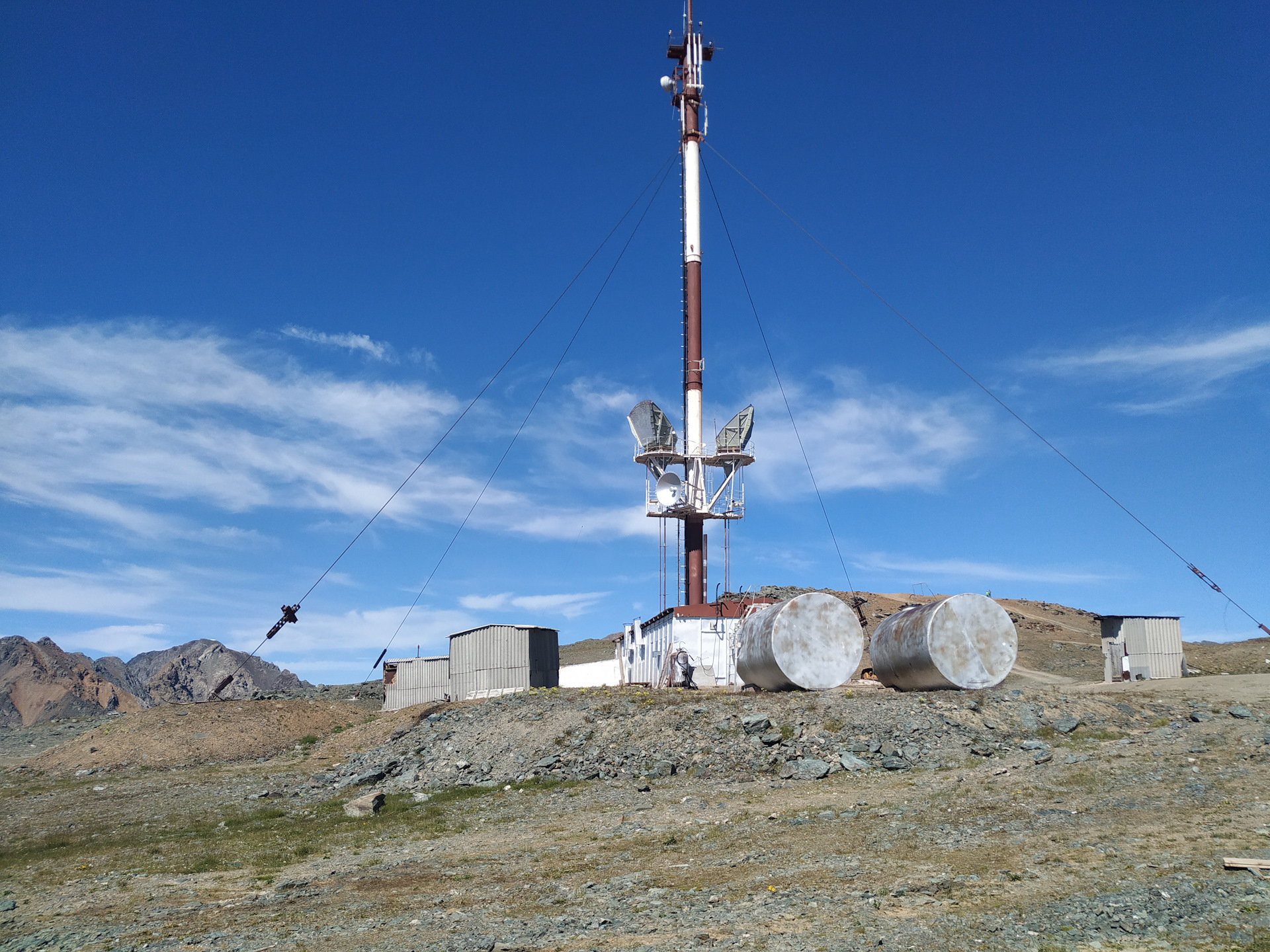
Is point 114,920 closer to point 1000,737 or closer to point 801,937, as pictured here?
point 801,937

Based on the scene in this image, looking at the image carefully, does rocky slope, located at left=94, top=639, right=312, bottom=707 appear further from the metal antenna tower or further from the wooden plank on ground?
the wooden plank on ground

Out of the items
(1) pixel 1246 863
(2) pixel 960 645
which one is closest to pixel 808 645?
(2) pixel 960 645

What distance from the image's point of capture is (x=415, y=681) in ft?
163

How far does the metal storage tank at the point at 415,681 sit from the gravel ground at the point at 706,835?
752 inches

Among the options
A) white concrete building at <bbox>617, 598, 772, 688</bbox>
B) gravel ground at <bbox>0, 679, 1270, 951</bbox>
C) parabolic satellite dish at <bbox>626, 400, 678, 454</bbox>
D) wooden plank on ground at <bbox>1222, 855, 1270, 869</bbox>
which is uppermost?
parabolic satellite dish at <bbox>626, 400, 678, 454</bbox>

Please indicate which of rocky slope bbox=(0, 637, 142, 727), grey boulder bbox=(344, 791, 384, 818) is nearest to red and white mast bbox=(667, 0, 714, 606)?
grey boulder bbox=(344, 791, 384, 818)

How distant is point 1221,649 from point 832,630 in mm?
34693

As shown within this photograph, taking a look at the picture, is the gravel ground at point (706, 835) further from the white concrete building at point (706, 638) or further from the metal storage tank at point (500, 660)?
the metal storage tank at point (500, 660)

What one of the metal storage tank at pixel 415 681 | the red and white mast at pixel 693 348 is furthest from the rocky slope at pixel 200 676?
the red and white mast at pixel 693 348

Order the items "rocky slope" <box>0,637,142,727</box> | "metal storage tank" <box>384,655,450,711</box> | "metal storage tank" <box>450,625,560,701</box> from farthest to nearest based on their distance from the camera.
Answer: "rocky slope" <box>0,637,142,727</box> < "metal storage tank" <box>384,655,450,711</box> < "metal storage tank" <box>450,625,560,701</box>

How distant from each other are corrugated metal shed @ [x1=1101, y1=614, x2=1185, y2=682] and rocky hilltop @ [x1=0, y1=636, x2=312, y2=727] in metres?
51.9

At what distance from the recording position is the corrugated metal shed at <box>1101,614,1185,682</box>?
37.1 metres

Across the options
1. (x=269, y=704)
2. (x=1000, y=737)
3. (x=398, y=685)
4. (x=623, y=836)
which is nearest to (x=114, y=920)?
A: (x=623, y=836)

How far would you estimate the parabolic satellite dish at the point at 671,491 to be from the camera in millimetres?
43469
